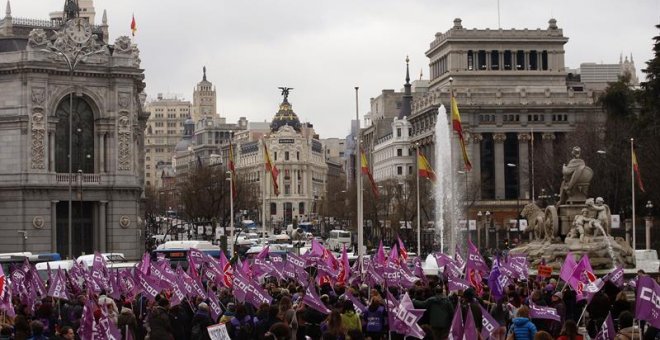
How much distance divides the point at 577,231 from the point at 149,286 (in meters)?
18.4

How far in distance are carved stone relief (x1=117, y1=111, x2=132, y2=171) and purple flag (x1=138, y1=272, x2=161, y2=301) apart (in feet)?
161

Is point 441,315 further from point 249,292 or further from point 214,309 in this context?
point 214,309

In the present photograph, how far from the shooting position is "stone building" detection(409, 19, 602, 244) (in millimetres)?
126312

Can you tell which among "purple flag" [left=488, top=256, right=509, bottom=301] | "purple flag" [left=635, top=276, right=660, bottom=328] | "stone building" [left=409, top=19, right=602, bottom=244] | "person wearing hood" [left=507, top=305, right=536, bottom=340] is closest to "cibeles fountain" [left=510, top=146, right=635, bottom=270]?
"purple flag" [left=488, top=256, right=509, bottom=301]

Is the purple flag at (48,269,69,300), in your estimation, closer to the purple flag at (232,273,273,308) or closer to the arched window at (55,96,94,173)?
the purple flag at (232,273,273,308)

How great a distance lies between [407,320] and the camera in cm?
1891

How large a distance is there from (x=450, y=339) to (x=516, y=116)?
114 meters

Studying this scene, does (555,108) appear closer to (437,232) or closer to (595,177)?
(437,232)

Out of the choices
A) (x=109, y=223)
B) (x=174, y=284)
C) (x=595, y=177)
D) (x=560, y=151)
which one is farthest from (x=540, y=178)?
(x=174, y=284)

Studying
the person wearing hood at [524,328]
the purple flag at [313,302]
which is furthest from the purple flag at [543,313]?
the purple flag at [313,302]

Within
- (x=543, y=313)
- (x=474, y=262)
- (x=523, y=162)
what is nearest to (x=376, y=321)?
(x=543, y=313)

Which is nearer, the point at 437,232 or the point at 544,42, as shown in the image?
the point at 437,232

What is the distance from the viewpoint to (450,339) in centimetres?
1686

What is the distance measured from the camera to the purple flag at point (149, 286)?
89.4ft
